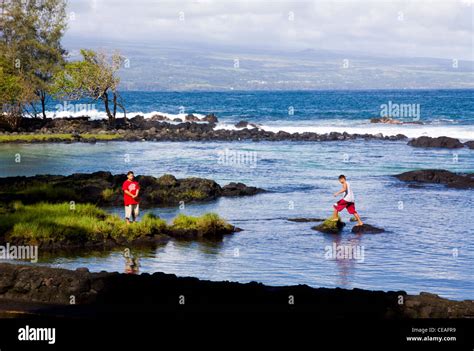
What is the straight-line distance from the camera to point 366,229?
29703 mm

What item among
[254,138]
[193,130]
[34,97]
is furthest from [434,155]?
[34,97]

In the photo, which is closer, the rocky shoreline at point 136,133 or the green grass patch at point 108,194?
the green grass patch at point 108,194

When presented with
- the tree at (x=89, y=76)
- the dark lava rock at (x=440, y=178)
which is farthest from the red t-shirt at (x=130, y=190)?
the tree at (x=89, y=76)

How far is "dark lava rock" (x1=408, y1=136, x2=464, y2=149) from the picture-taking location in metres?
66.9

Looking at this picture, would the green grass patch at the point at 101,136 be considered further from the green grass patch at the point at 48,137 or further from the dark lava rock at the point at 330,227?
the dark lava rock at the point at 330,227

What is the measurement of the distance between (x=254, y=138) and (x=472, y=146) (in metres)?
18.5

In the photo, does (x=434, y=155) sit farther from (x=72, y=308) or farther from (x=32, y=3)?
(x=72, y=308)

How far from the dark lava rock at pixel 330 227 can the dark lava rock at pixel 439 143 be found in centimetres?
3863

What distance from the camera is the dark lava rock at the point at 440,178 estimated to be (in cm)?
4319

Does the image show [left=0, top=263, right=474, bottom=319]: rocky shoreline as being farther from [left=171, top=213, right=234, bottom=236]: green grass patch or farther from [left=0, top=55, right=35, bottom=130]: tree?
[left=0, top=55, right=35, bottom=130]: tree

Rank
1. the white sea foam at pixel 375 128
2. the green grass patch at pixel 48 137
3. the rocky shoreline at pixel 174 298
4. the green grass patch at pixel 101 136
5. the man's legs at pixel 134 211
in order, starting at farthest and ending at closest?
the white sea foam at pixel 375 128 → the green grass patch at pixel 101 136 → the green grass patch at pixel 48 137 → the man's legs at pixel 134 211 → the rocky shoreline at pixel 174 298

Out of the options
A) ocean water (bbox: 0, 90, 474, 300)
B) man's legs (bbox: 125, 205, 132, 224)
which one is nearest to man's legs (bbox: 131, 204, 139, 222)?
man's legs (bbox: 125, 205, 132, 224)

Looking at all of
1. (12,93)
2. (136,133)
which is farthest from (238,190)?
(136,133)

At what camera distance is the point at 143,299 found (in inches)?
690
